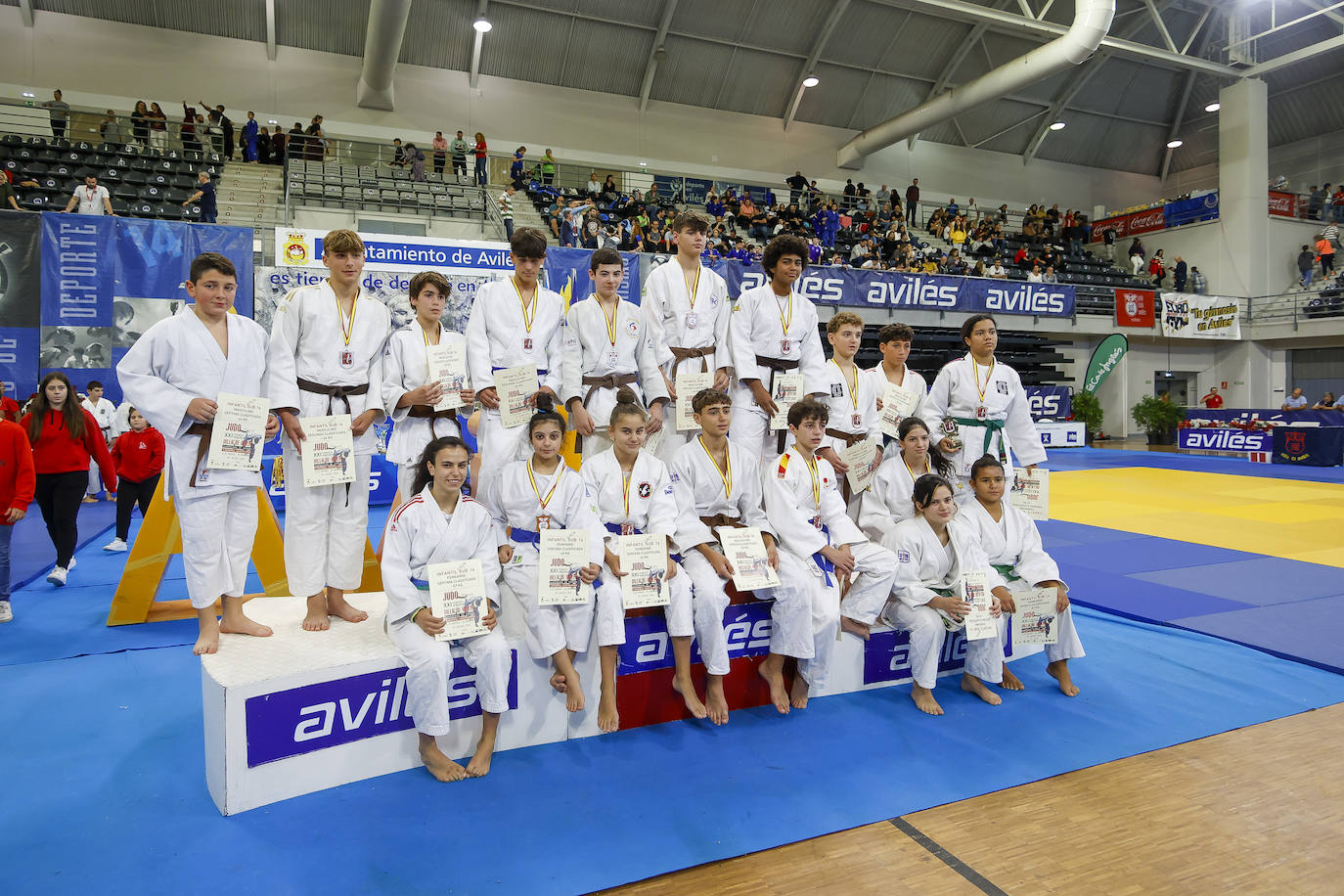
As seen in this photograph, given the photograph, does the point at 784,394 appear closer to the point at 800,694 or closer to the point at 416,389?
the point at 800,694

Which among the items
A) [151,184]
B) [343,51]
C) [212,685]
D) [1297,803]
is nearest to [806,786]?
[1297,803]

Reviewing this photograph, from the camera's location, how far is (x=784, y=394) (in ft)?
14.2

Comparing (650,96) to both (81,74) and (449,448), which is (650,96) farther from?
(449,448)

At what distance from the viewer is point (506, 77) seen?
18.4 metres

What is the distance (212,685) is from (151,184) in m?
13.6

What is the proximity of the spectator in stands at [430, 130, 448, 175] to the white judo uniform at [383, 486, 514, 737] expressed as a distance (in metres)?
14.7

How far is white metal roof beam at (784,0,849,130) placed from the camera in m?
18.0

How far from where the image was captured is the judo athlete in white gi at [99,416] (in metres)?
8.05

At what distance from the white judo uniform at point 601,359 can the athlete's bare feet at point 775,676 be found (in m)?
1.46

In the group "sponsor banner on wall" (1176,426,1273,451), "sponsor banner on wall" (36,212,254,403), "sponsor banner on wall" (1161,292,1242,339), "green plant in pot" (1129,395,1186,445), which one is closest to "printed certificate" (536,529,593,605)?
"sponsor banner on wall" (36,212,254,403)

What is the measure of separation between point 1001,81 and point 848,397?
54.9 ft

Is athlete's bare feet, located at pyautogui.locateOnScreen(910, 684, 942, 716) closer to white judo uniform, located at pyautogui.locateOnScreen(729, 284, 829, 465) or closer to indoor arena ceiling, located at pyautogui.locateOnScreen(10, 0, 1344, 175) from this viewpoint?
white judo uniform, located at pyautogui.locateOnScreen(729, 284, 829, 465)

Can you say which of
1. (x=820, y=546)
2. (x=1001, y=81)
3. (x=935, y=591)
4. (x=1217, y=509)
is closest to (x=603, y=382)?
(x=820, y=546)

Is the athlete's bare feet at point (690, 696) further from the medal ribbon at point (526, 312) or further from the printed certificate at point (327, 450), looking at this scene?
the medal ribbon at point (526, 312)
